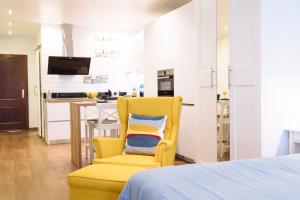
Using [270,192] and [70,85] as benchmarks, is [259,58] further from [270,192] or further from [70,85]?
[70,85]

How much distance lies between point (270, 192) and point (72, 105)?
3563 mm

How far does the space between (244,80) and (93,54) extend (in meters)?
4.78

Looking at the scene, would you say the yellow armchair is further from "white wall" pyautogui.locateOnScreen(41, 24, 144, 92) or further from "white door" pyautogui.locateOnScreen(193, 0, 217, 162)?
"white wall" pyautogui.locateOnScreen(41, 24, 144, 92)

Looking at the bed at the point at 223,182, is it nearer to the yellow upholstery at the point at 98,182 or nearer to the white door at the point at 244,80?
the yellow upholstery at the point at 98,182

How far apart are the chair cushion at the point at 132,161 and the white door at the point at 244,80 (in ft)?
3.07

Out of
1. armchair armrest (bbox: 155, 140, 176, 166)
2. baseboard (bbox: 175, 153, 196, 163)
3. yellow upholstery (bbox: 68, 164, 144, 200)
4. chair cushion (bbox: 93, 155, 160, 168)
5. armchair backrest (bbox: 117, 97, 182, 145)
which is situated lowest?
baseboard (bbox: 175, 153, 196, 163)

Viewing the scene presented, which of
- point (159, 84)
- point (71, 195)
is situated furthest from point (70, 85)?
point (71, 195)

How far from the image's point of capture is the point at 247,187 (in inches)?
51.3

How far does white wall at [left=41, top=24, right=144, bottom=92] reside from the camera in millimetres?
6719

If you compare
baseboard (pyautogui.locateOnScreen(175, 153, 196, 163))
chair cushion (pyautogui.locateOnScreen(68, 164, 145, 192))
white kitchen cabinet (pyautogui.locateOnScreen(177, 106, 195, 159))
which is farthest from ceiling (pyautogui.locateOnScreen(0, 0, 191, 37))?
chair cushion (pyautogui.locateOnScreen(68, 164, 145, 192))

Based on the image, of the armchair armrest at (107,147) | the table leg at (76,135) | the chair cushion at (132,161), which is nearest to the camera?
the chair cushion at (132,161)

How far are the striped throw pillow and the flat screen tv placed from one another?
159 inches

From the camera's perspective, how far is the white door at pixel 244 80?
2.90 meters

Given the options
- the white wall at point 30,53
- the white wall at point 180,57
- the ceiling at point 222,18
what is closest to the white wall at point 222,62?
the ceiling at point 222,18
